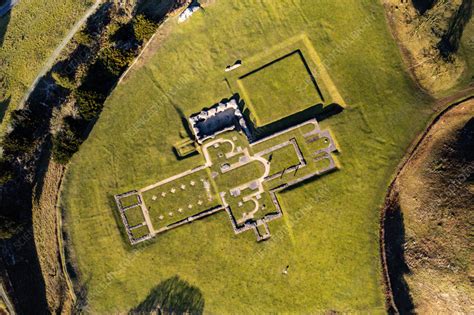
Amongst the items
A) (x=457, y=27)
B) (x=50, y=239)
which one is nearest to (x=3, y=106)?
(x=50, y=239)

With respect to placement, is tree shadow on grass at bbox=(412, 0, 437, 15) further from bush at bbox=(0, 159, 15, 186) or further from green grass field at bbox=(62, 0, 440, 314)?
bush at bbox=(0, 159, 15, 186)

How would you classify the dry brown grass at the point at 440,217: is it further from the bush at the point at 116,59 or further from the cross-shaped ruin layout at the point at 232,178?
the bush at the point at 116,59

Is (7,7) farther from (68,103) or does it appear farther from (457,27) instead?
(457,27)

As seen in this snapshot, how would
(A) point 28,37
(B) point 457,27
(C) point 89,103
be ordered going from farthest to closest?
(A) point 28,37 → (C) point 89,103 → (B) point 457,27

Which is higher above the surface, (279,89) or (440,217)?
(279,89)

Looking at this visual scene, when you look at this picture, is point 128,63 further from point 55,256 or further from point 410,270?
point 410,270

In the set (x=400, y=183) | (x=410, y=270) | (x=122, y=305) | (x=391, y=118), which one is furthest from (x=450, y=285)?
(x=122, y=305)

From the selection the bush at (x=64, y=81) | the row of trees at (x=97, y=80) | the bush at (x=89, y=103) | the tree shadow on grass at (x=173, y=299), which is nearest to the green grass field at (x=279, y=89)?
the row of trees at (x=97, y=80)
